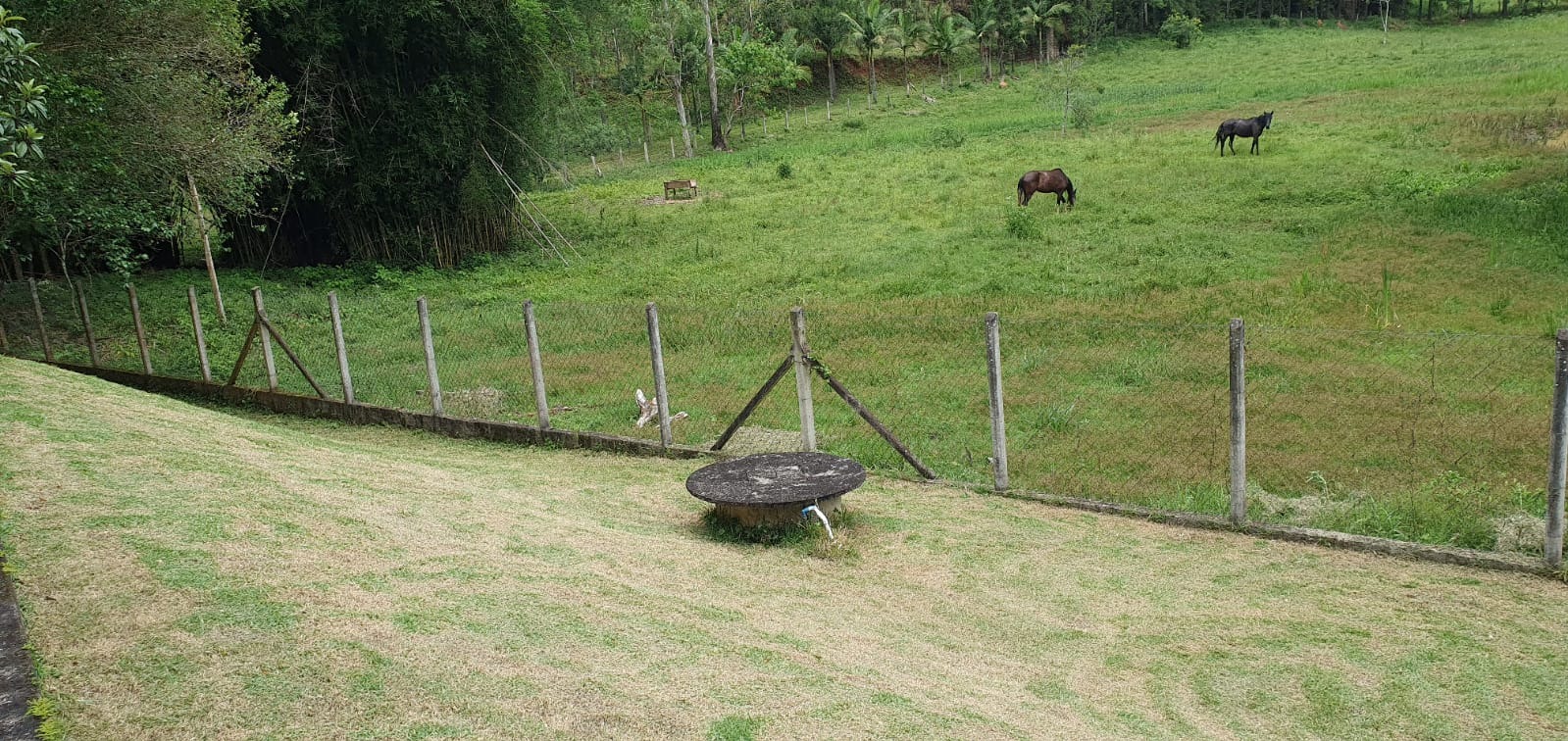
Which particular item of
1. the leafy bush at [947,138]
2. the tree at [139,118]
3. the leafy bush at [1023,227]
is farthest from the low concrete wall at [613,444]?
the leafy bush at [947,138]

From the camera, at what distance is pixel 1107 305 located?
15422 millimetres

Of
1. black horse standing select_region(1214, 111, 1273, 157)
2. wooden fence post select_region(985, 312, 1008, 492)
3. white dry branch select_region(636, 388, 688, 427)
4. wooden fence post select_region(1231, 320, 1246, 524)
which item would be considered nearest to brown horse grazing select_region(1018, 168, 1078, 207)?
black horse standing select_region(1214, 111, 1273, 157)

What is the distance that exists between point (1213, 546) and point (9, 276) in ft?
75.1

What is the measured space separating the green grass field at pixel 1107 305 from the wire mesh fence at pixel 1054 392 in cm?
5

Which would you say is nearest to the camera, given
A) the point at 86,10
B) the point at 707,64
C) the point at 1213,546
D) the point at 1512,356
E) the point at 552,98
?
the point at 1213,546

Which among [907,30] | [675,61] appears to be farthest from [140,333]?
[907,30]

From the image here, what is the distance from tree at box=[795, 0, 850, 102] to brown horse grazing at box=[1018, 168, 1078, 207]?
33.8 m

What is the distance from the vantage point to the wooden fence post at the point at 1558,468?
639 cm

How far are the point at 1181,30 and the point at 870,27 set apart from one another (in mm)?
18342

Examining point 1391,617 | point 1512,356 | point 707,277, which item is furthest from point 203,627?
point 707,277

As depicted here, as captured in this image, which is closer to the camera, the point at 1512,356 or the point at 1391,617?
the point at 1391,617

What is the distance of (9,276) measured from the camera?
20938 mm

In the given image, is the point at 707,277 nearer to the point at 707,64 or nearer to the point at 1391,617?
the point at 1391,617

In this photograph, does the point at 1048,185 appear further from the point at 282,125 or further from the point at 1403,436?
the point at 282,125
